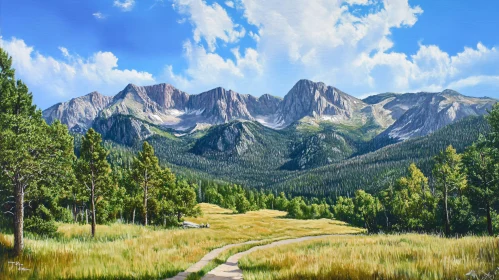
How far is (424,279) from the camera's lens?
821 cm

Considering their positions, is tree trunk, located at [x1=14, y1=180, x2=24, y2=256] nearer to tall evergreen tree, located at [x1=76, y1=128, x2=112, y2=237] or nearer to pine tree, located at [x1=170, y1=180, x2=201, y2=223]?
tall evergreen tree, located at [x1=76, y1=128, x2=112, y2=237]

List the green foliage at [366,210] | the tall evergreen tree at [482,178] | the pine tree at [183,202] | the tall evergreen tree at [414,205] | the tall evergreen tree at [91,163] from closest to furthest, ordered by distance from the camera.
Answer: the tall evergreen tree at [91,163]
the tall evergreen tree at [482,178]
the tall evergreen tree at [414,205]
the pine tree at [183,202]
the green foliage at [366,210]

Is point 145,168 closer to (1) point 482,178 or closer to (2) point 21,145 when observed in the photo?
(2) point 21,145

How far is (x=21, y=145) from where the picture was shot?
15.6m

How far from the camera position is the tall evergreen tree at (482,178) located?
3697 centimetres

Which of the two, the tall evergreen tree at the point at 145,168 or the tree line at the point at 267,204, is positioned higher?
the tall evergreen tree at the point at 145,168

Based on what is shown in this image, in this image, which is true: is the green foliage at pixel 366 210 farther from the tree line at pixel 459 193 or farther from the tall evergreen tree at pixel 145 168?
the tall evergreen tree at pixel 145 168

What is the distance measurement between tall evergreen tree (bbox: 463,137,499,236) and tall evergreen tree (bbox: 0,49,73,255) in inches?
1635

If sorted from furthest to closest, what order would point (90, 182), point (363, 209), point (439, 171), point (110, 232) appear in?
point (363, 209) < point (439, 171) < point (90, 182) < point (110, 232)

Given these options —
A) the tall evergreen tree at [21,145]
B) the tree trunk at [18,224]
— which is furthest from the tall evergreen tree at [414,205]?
the tree trunk at [18,224]

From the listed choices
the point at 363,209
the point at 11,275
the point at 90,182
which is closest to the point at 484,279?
the point at 11,275

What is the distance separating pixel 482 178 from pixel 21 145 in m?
46.5

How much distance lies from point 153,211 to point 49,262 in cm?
4759

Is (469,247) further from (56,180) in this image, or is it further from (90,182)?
(90,182)
